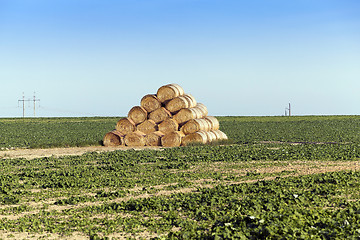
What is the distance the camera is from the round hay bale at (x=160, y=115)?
24589 millimetres

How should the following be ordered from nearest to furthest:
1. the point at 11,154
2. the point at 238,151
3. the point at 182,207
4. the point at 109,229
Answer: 1. the point at 109,229
2. the point at 182,207
3. the point at 238,151
4. the point at 11,154

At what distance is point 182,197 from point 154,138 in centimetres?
1300

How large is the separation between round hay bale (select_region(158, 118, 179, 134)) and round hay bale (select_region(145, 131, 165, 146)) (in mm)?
256

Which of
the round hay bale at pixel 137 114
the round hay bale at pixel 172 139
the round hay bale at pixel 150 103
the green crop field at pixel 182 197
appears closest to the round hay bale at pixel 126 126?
the round hay bale at pixel 137 114

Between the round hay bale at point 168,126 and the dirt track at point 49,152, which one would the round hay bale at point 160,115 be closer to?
the round hay bale at point 168,126

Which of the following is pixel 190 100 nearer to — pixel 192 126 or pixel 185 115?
pixel 185 115

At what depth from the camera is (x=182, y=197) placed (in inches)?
457

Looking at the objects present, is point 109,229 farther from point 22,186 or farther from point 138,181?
point 22,186

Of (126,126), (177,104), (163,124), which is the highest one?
(177,104)

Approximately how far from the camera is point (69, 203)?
Answer: 38.0 ft

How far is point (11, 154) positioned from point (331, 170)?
48.6 ft

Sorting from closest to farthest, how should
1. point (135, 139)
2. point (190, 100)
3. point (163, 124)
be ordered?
point (163, 124) < point (135, 139) < point (190, 100)

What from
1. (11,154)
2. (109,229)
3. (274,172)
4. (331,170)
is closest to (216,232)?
(109,229)

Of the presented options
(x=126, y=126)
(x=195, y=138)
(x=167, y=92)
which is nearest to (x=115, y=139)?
(x=126, y=126)
